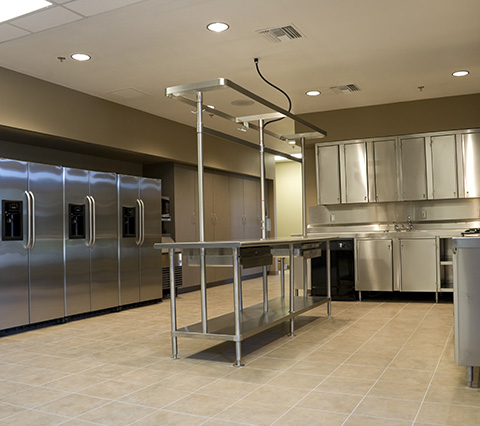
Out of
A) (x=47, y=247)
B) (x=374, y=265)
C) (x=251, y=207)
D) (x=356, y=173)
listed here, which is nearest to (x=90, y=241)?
(x=47, y=247)

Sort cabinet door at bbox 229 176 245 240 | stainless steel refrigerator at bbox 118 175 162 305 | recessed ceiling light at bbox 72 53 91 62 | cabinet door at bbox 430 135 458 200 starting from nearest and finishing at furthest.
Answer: recessed ceiling light at bbox 72 53 91 62
stainless steel refrigerator at bbox 118 175 162 305
cabinet door at bbox 430 135 458 200
cabinet door at bbox 229 176 245 240

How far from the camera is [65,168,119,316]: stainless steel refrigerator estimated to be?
19.5 feet

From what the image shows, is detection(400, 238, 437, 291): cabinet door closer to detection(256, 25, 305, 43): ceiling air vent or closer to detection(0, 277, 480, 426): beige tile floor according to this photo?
detection(0, 277, 480, 426): beige tile floor

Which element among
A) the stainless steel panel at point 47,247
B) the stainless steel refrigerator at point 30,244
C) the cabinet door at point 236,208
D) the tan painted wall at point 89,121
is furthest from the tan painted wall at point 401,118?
the stainless steel refrigerator at point 30,244

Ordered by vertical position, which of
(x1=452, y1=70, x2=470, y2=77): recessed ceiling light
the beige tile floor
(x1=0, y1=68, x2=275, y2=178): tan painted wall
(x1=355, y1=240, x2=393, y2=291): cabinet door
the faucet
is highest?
(x1=452, y1=70, x2=470, y2=77): recessed ceiling light

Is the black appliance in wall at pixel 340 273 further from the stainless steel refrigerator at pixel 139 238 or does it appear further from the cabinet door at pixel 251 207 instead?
the cabinet door at pixel 251 207

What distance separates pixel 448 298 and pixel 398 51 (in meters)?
3.52

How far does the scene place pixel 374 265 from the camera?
281 inches

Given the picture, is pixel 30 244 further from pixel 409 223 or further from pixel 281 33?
pixel 409 223

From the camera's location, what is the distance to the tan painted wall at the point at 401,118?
7188 mm

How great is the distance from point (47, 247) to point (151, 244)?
183 centimetres

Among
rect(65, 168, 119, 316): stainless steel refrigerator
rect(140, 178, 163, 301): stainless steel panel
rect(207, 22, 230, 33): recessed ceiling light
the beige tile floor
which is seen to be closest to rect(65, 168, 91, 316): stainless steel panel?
rect(65, 168, 119, 316): stainless steel refrigerator

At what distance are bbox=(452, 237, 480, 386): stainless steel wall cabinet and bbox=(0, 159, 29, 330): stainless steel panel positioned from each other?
4148mm

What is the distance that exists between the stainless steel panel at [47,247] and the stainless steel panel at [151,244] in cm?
146
